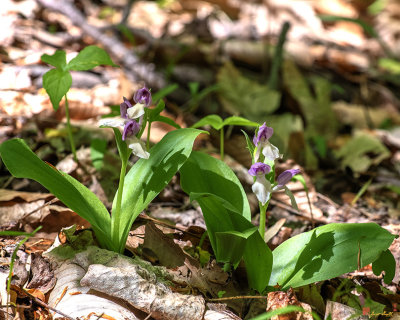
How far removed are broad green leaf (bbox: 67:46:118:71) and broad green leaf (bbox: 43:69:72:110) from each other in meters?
0.07

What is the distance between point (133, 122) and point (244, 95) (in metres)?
2.58

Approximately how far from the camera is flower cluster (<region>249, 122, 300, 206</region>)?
1.53 m

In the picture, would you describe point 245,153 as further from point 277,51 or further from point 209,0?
point 209,0

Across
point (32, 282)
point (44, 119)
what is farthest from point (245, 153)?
point (32, 282)

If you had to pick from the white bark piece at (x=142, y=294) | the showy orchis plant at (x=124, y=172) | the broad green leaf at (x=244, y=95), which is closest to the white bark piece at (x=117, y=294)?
the white bark piece at (x=142, y=294)

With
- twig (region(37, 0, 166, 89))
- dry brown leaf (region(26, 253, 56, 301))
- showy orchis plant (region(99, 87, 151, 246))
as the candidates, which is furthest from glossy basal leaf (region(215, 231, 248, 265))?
twig (region(37, 0, 166, 89))

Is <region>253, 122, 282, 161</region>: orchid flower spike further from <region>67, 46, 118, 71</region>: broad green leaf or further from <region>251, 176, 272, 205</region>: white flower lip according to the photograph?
<region>67, 46, 118, 71</region>: broad green leaf

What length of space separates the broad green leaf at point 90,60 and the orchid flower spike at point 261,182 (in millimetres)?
900

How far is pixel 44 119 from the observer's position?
9.40 feet

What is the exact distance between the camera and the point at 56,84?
6.33 feet

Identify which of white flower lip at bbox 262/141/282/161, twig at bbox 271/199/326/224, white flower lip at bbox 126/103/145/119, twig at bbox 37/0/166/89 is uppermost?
white flower lip at bbox 126/103/145/119

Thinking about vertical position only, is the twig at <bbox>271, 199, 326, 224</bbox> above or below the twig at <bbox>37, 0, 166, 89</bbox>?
below

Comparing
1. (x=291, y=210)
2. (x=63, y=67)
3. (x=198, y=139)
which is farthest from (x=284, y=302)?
(x=198, y=139)

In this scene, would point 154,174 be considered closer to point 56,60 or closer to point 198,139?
point 56,60
